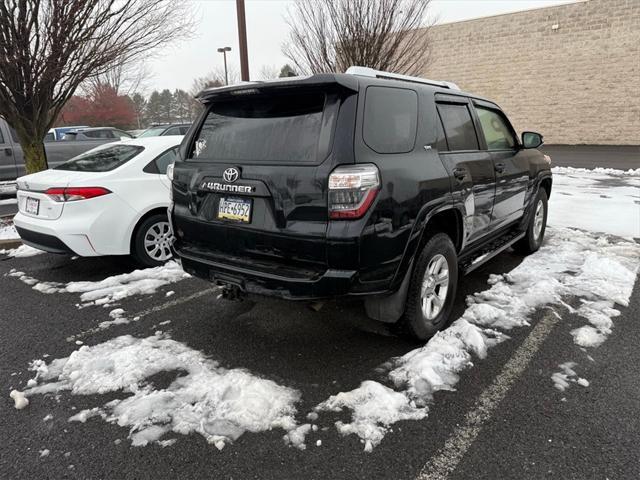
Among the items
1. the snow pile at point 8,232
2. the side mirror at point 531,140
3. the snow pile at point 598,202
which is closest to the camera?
the side mirror at point 531,140

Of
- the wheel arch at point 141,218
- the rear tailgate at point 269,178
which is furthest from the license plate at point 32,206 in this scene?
the rear tailgate at point 269,178

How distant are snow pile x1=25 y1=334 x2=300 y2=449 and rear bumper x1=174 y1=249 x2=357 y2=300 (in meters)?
0.58

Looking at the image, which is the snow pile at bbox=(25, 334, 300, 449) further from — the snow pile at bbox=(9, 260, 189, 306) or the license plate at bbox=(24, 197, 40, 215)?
the license plate at bbox=(24, 197, 40, 215)

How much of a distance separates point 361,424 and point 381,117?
1.84 meters

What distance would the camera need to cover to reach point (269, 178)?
2.86m

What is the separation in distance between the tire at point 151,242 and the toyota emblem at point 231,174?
225 centimetres

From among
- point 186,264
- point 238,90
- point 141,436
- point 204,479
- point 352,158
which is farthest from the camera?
point 186,264

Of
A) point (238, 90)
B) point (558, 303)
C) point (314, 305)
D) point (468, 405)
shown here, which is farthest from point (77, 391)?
point (558, 303)

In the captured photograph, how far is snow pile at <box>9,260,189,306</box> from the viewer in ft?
14.7

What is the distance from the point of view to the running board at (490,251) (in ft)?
13.4

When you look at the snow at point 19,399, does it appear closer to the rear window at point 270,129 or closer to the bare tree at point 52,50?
the rear window at point 270,129

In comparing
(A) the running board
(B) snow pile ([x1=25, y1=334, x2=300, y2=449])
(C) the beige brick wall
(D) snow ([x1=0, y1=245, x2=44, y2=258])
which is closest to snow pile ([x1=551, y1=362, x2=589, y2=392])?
(A) the running board

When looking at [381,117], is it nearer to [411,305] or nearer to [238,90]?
[238,90]

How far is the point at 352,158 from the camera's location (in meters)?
2.68
